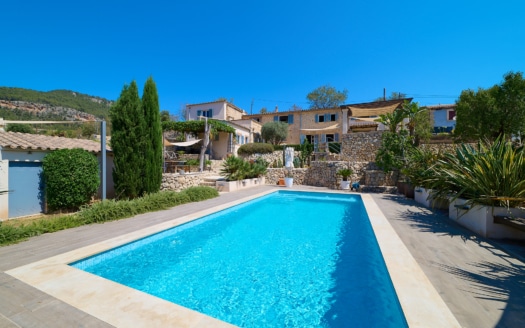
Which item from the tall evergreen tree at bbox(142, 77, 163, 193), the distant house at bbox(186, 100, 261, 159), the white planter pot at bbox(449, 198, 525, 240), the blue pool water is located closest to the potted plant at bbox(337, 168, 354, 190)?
the blue pool water

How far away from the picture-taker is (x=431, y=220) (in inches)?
287

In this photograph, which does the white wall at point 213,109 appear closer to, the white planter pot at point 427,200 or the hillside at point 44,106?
the hillside at point 44,106

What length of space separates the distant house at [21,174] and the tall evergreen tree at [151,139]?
3.51m

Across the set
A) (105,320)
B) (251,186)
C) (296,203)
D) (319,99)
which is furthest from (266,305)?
(319,99)

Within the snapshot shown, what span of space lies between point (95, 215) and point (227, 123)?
20.7 metres

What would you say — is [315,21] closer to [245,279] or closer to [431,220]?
[431,220]

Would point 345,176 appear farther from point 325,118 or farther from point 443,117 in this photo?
point 443,117

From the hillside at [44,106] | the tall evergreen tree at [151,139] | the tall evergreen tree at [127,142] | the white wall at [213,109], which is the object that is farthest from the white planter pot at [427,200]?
the hillside at [44,106]

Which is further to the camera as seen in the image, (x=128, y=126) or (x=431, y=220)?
(x=128, y=126)

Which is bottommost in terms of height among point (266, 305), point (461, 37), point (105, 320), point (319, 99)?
point (266, 305)

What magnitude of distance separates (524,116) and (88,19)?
2867 centimetres

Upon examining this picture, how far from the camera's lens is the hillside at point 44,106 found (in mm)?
34594

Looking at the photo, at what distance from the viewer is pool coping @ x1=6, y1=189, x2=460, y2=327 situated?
102 inches

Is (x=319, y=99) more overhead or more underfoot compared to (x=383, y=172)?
more overhead
